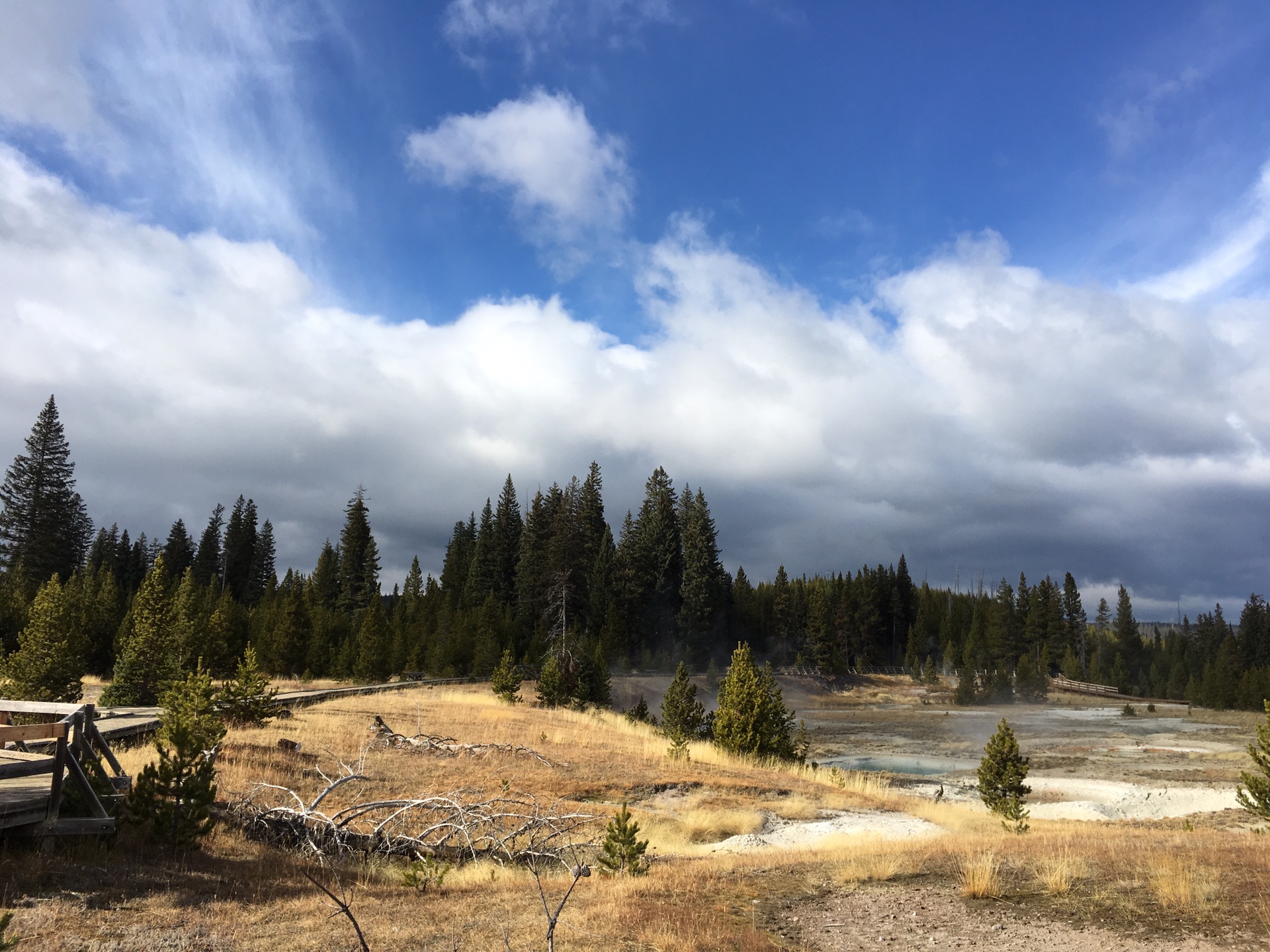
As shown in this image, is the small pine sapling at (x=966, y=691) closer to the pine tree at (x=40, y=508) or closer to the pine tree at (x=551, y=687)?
the pine tree at (x=551, y=687)

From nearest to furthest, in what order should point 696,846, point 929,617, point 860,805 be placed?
point 696,846, point 860,805, point 929,617

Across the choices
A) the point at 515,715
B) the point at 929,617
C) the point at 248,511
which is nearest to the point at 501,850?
the point at 515,715

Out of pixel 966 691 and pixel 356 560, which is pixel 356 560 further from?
pixel 966 691

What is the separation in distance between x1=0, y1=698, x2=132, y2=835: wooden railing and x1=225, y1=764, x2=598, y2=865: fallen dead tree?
7.78 ft

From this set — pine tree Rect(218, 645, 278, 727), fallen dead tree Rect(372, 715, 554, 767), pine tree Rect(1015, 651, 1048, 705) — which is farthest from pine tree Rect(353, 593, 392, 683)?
pine tree Rect(1015, 651, 1048, 705)

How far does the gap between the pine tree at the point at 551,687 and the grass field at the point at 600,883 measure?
70.0ft

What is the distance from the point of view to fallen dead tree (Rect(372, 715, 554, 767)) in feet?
72.4

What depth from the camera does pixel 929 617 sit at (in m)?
116

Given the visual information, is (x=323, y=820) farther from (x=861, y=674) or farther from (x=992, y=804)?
(x=861, y=674)

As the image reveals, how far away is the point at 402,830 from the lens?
558 inches

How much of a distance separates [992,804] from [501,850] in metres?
12.2

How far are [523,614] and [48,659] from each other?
4817 centimetres

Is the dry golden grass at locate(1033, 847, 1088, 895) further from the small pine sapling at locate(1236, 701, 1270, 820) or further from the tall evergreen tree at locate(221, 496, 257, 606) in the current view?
the tall evergreen tree at locate(221, 496, 257, 606)

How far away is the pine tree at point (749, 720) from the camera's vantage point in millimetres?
27219
